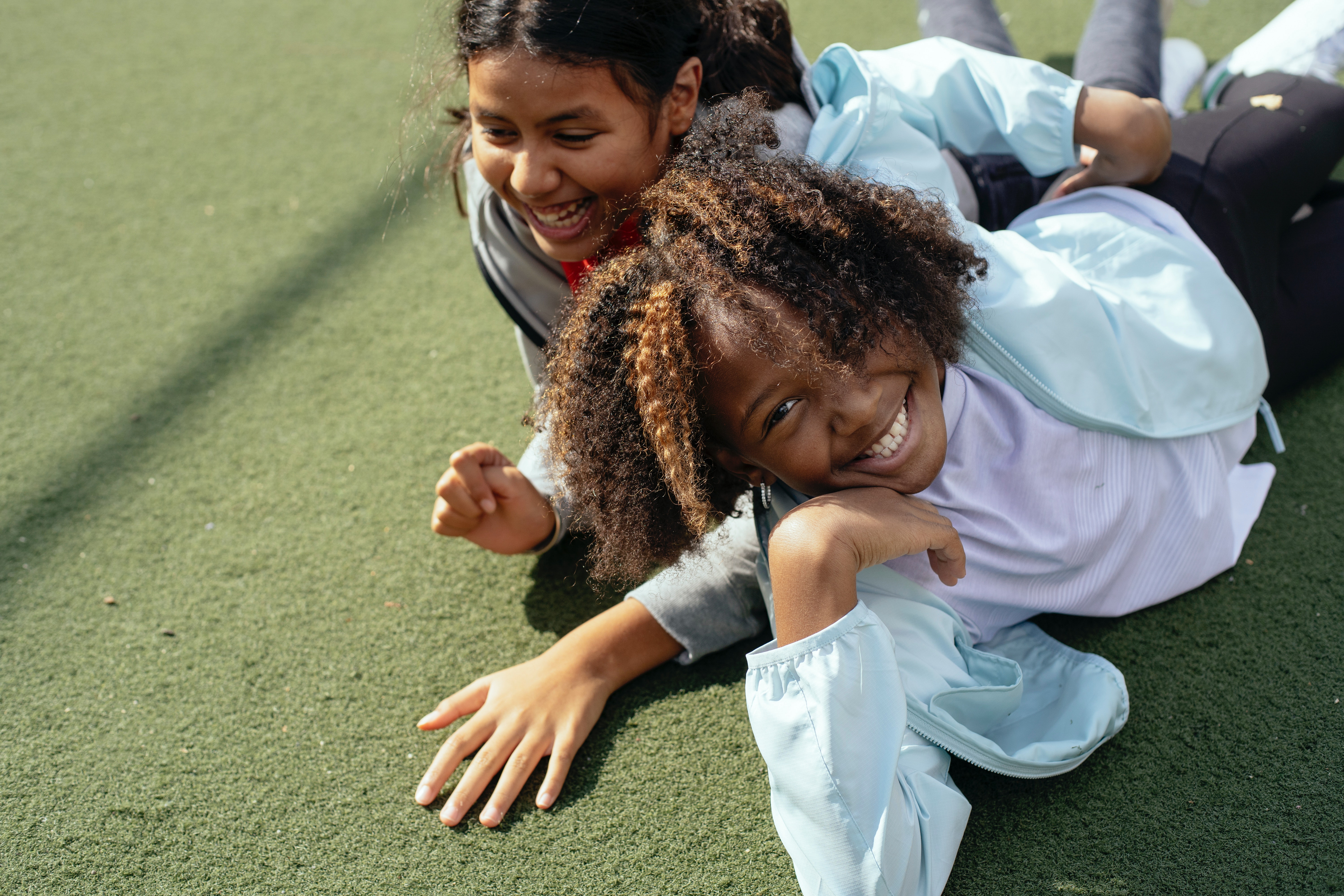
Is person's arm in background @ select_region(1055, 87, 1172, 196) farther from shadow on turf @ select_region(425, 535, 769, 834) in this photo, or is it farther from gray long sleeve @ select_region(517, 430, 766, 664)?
shadow on turf @ select_region(425, 535, 769, 834)

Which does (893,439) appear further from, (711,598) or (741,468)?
(711,598)

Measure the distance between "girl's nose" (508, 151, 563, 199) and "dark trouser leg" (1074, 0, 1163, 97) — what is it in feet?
3.62

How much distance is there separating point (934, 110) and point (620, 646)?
946mm

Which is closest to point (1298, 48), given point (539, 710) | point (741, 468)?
point (741, 468)

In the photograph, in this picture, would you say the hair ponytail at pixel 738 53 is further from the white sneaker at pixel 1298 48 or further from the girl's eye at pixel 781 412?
the white sneaker at pixel 1298 48

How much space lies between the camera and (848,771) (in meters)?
1.00

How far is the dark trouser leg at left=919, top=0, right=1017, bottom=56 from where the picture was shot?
203 cm

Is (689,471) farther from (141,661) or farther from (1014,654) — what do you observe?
(141,661)

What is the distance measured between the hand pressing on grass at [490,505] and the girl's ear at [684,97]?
54cm

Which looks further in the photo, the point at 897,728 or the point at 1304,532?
Result: the point at 1304,532

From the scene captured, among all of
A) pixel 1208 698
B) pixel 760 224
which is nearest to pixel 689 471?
pixel 760 224

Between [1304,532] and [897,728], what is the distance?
79 centimetres

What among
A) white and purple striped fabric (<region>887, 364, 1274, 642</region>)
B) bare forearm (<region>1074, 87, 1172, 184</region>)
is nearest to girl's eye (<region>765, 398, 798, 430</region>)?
white and purple striped fabric (<region>887, 364, 1274, 642</region>)

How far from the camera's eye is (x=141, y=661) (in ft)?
4.85
